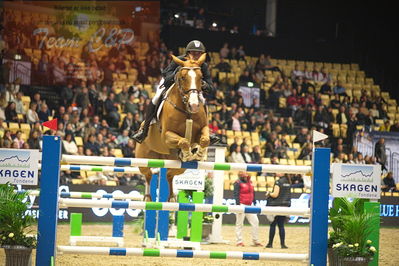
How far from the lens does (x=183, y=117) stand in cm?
750

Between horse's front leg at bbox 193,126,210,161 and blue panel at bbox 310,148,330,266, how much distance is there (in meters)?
1.30

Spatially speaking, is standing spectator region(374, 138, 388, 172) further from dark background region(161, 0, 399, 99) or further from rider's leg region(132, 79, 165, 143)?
rider's leg region(132, 79, 165, 143)

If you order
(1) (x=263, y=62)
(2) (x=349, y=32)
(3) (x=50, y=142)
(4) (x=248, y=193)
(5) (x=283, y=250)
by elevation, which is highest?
(2) (x=349, y=32)

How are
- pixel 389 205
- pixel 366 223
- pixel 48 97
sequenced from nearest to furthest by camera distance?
pixel 366 223
pixel 389 205
pixel 48 97

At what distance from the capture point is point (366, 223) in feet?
22.1

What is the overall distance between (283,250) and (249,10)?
49.5ft

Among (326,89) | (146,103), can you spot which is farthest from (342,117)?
(146,103)

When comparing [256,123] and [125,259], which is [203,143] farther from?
[256,123]

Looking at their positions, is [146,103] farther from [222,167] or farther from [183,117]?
[222,167]

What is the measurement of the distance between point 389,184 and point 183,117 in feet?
39.7

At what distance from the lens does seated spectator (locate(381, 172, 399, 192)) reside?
18062 mm

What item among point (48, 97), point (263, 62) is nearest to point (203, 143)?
point (48, 97)

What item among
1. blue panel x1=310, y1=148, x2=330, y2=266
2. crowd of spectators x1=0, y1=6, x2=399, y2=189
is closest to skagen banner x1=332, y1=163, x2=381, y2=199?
blue panel x1=310, y1=148, x2=330, y2=266

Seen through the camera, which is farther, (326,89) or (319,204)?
(326,89)
